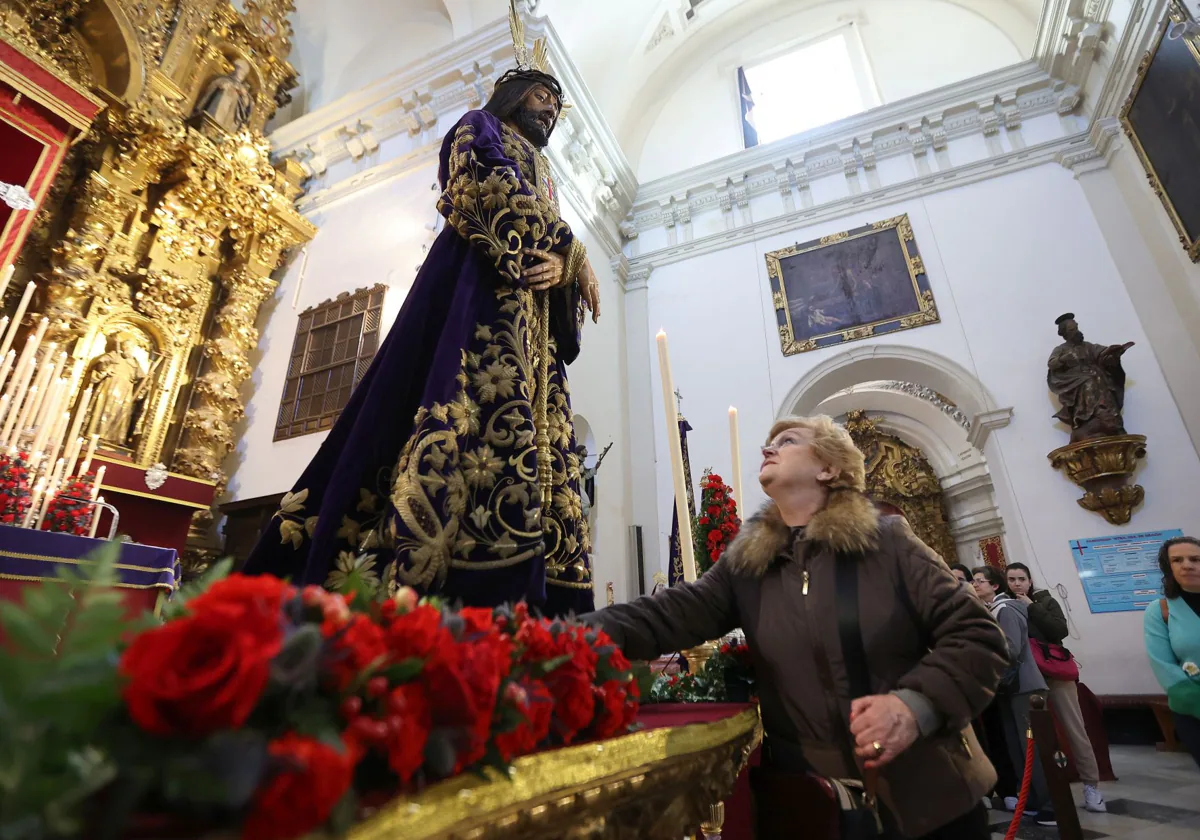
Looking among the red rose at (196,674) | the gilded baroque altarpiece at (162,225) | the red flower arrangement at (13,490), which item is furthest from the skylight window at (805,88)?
the red rose at (196,674)

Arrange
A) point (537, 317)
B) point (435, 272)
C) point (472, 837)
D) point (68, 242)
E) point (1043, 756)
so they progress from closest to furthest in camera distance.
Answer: point (472, 837) → point (435, 272) → point (537, 317) → point (1043, 756) → point (68, 242)

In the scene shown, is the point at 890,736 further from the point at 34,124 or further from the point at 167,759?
the point at 34,124

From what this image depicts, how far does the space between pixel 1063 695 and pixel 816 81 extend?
8857mm

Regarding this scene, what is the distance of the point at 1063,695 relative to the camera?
139 inches

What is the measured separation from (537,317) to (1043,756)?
2384 mm

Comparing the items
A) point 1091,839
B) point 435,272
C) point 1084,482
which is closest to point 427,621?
point 435,272

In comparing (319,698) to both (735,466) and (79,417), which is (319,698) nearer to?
(735,466)

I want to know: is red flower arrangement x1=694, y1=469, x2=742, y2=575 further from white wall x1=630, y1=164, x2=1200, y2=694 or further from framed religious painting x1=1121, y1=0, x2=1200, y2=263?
framed religious painting x1=1121, y1=0, x2=1200, y2=263

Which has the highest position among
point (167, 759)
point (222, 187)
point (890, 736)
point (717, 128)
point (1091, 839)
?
point (717, 128)

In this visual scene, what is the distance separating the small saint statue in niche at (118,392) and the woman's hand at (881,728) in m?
6.51

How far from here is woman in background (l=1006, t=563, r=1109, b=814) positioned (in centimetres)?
329

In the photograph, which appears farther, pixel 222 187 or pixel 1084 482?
pixel 222 187

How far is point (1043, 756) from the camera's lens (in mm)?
2098

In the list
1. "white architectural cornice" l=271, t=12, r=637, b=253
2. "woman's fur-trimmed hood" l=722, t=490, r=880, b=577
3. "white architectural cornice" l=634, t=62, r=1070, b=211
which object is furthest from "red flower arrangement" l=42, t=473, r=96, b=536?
"white architectural cornice" l=634, t=62, r=1070, b=211
